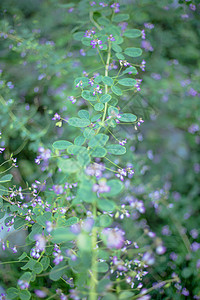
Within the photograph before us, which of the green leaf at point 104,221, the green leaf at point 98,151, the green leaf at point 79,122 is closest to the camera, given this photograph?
the green leaf at point 104,221

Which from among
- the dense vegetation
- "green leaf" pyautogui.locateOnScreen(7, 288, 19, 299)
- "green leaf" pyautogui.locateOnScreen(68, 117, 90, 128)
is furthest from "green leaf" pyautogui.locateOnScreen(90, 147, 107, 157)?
"green leaf" pyautogui.locateOnScreen(7, 288, 19, 299)

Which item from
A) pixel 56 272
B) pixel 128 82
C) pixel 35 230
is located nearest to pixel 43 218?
pixel 35 230

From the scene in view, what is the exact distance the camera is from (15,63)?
2.03 meters

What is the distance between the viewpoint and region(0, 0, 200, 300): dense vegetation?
0.89 m

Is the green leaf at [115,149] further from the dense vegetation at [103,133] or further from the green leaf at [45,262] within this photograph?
the green leaf at [45,262]

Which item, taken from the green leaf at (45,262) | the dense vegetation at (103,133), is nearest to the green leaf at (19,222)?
the dense vegetation at (103,133)

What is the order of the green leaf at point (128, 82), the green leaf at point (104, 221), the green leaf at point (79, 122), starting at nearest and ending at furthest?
1. the green leaf at point (104, 221)
2. the green leaf at point (79, 122)
3. the green leaf at point (128, 82)

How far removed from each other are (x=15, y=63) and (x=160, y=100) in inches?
46.2

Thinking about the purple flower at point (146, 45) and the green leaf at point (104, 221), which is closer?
the green leaf at point (104, 221)

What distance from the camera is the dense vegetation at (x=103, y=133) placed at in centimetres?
89

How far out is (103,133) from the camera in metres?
0.97

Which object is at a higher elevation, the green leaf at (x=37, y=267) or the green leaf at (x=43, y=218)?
the green leaf at (x=43, y=218)

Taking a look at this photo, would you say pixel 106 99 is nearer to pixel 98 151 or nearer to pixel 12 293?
pixel 98 151

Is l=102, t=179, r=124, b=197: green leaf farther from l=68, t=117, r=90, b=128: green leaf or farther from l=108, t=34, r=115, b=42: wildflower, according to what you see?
l=108, t=34, r=115, b=42: wildflower
